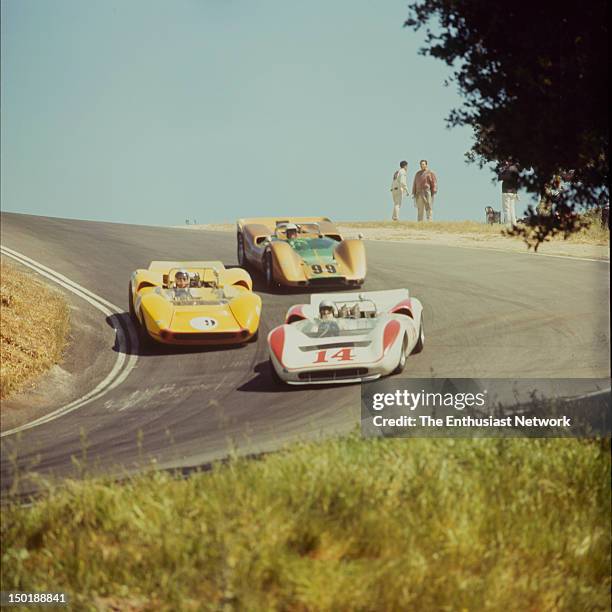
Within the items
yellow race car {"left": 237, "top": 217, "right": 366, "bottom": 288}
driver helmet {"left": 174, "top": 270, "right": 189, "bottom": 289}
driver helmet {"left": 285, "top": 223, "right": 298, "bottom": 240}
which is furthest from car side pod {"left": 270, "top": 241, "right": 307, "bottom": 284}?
driver helmet {"left": 174, "top": 270, "right": 189, "bottom": 289}

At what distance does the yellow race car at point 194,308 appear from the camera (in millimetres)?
16984

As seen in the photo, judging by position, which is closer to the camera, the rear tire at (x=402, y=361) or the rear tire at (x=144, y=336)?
the rear tire at (x=402, y=361)

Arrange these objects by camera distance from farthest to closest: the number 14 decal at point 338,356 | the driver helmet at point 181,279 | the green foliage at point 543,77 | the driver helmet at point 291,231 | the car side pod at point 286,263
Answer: the driver helmet at point 291,231 < the car side pod at point 286,263 < the driver helmet at point 181,279 < the number 14 decal at point 338,356 < the green foliage at point 543,77

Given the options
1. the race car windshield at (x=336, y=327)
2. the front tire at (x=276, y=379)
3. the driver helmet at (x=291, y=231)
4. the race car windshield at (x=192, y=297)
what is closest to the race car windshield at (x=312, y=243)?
the driver helmet at (x=291, y=231)

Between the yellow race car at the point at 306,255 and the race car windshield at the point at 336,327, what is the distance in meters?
5.57

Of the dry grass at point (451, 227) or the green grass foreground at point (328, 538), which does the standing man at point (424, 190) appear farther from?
the green grass foreground at point (328, 538)

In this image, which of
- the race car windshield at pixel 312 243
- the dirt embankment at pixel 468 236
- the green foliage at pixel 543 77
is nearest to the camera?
the green foliage at pixel 543 77

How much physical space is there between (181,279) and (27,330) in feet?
10.5

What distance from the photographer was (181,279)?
1795 cm

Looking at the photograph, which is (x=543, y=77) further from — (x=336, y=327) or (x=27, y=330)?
(x=27, y=330)

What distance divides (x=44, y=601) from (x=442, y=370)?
9.83 meters

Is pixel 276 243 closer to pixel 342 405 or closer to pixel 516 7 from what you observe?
pixel 342 405

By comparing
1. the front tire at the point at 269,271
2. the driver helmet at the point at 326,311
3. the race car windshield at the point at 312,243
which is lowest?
the driver helmet at the point at 326,311

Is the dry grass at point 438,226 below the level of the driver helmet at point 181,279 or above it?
above
